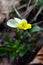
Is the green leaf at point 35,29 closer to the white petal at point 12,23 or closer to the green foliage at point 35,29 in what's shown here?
the green foliage at point 35,29

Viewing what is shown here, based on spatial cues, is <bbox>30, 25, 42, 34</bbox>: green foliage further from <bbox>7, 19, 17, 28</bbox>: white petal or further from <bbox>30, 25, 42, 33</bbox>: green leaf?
<bbox>7, 19, 17, 28</bbox>: white petal

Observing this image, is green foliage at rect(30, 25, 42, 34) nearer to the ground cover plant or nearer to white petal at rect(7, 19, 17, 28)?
the ground cover plant

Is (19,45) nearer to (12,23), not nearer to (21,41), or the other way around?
(21,41)

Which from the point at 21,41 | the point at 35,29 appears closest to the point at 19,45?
the point at 21,41

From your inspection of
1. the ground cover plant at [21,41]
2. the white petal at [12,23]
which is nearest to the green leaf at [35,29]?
the ground cover plant at [21,41]

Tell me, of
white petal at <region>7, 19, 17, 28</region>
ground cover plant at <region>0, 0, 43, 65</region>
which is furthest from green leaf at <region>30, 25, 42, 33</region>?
white petal at <region>7, 19, 17, 28</region>

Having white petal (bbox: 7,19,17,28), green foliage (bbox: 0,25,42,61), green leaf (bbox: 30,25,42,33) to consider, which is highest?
white petal (bbox: 7,19,17,28)

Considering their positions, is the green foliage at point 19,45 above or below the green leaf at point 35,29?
below

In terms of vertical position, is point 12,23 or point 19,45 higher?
point 12,23

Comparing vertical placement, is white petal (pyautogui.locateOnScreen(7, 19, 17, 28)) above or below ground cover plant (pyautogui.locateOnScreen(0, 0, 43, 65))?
above

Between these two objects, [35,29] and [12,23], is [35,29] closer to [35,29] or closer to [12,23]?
[35,29]

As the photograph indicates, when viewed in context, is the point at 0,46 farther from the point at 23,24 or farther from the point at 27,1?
the point at 27,1

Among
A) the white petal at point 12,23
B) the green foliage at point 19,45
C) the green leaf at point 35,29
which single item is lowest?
the green foliage at point 19,45
